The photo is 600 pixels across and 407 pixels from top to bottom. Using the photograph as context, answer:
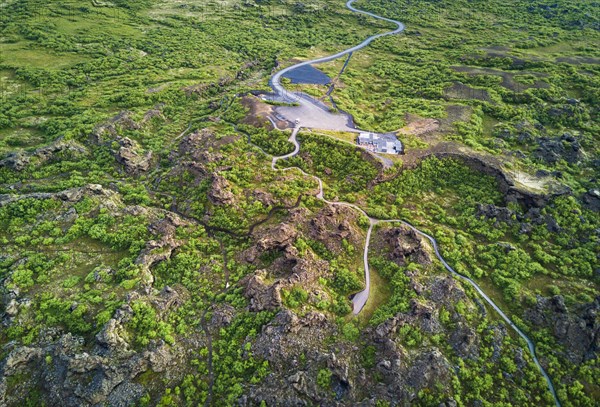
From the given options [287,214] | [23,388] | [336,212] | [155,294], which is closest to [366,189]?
[336,212]

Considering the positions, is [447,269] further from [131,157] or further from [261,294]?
[131,157]

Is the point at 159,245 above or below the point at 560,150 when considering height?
below

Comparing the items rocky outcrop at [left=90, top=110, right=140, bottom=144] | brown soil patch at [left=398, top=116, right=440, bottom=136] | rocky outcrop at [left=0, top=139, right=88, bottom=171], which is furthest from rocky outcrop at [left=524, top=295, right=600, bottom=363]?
rocky outcrop at [left=0, top=139, right=88, bottom=171]

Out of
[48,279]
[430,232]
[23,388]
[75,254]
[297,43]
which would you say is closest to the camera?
[23,388]

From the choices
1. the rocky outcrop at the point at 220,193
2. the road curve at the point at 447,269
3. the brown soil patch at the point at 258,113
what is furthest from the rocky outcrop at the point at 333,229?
the brown soil patch at the point at 258,113

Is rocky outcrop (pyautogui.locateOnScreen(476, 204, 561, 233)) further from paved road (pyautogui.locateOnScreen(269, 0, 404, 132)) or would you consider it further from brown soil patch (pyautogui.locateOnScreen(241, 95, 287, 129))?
brown soil patch (pyautogui.locateOnScreen(241, 95, 287, 129))

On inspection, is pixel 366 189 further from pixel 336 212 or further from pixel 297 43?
pixel 297 43

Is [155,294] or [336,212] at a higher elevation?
[336,212]

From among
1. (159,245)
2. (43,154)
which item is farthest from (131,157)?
(159,245)
